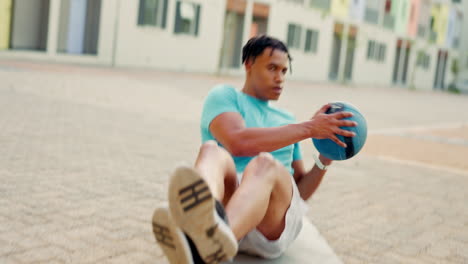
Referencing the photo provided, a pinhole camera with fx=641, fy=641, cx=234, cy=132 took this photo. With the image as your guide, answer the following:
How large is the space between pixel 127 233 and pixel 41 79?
411 inches

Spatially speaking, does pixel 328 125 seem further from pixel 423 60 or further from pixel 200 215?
pixel 423 60

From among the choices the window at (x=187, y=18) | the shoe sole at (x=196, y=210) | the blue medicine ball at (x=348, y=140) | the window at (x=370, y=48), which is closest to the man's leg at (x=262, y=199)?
the shoe sole at (x=196, y=210)

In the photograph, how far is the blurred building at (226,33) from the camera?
20984 millimetres

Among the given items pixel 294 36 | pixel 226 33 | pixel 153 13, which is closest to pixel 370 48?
pixel 294 36

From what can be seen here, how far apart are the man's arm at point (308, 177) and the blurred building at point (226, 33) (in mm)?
16875

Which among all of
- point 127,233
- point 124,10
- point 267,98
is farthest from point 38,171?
point 124,10

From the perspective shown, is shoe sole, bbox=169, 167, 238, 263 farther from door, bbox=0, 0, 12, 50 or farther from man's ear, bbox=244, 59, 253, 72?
door, bbox=0, 0, 12, 50

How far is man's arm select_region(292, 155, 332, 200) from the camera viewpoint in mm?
3605

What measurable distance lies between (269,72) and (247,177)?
71 cm

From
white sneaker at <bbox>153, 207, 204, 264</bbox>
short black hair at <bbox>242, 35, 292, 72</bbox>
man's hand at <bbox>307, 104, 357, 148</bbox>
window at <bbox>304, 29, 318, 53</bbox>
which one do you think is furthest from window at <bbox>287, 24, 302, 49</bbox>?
white sneaker at <bbox>153, 207, 204, 264</bbox>

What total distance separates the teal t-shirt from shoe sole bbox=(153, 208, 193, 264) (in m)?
0.95

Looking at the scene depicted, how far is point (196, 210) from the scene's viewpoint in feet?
7.52

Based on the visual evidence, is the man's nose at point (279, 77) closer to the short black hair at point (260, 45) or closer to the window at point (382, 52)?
the short black hair at point (260, 45)

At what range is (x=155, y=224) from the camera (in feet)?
7.92
